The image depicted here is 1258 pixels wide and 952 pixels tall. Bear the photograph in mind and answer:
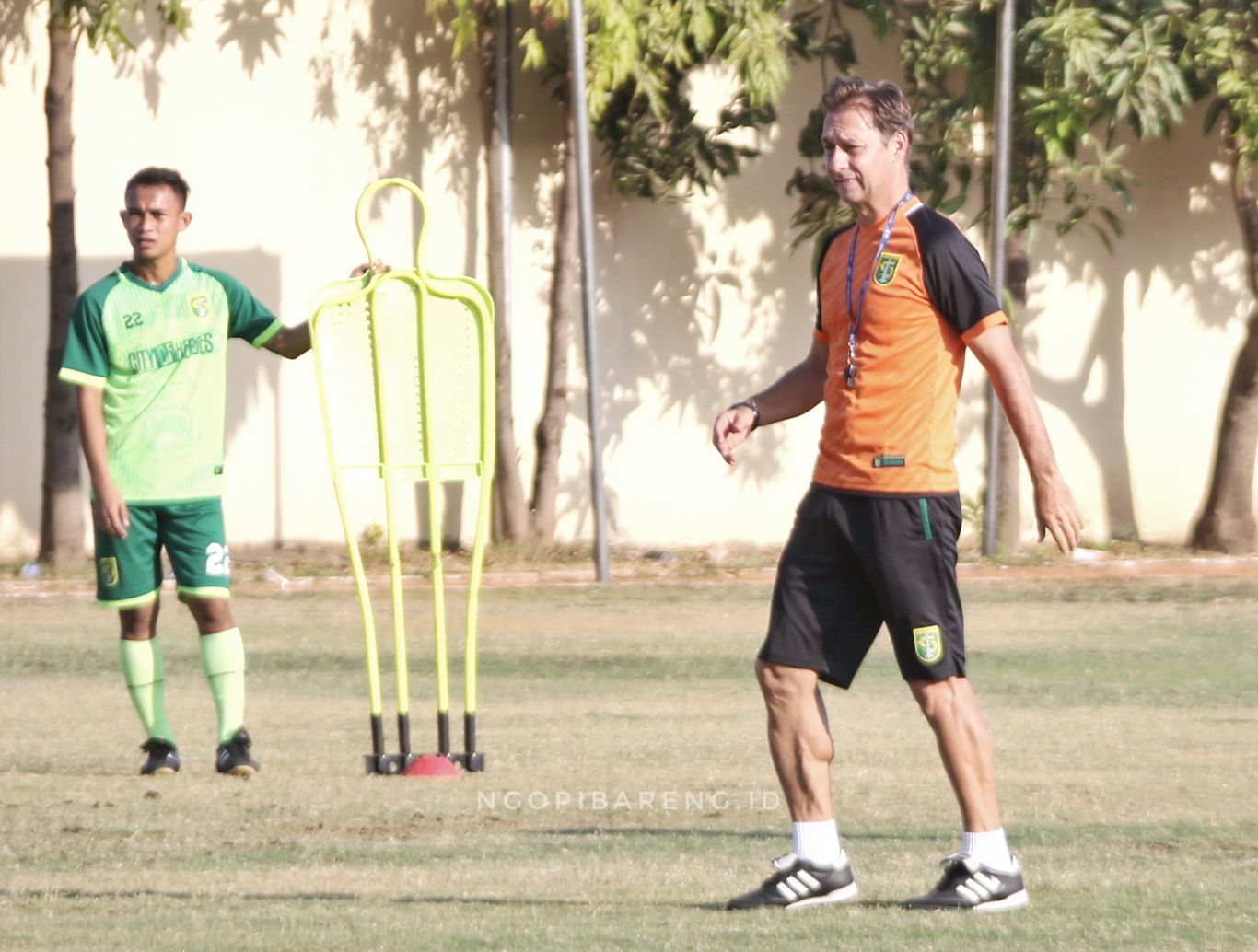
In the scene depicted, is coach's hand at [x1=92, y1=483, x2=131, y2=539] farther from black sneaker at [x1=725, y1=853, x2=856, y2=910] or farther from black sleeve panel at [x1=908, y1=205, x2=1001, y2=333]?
black sleeve panel at [x1=908, y1=205, x2=1001, y2=333]

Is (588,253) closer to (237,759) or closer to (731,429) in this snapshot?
(237,759)

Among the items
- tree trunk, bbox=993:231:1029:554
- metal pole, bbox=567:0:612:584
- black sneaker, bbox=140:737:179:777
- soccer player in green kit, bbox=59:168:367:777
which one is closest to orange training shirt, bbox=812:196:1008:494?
soccer player in green kit, bbox=59:168:367:777

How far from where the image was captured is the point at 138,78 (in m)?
16.8

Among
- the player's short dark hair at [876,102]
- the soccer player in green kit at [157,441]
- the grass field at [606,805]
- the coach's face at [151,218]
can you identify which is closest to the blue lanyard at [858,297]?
the player's short dark hair at [876,102]

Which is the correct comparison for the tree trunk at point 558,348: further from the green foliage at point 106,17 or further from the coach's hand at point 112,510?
the coach's hand at point 112,510

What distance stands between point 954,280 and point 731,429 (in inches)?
27.6

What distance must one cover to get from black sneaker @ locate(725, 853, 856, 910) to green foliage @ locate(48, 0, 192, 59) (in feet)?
37.3

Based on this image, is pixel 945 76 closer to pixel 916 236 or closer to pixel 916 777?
pixel 916 777

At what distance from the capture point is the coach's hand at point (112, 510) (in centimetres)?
757

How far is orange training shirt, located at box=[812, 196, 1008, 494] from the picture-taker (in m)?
5.26

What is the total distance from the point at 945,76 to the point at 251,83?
5.43 m

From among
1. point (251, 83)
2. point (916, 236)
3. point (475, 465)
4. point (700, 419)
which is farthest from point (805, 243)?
point (916, 236)

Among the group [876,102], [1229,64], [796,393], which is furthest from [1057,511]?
[1229,64]

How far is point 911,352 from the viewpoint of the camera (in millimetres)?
5301
